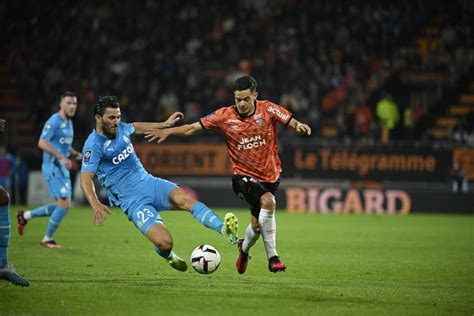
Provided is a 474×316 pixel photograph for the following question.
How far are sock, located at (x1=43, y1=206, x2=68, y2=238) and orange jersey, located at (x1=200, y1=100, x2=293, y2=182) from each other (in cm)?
476

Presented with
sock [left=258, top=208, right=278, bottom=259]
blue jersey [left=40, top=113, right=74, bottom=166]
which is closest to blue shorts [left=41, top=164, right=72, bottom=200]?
blue jersey [left=40, top=113, right=74, bottom=166]

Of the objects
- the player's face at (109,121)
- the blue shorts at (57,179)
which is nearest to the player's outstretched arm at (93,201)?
the player's face at (109,121)

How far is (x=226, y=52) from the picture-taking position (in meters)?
30.4

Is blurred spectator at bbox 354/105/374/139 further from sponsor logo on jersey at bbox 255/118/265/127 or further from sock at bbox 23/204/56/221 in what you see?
sponsor logo on jersey at bbox 255/118/265/127

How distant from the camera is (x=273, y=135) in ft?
36.2

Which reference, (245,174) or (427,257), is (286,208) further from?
(245,174)

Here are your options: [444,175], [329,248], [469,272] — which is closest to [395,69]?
[444,175]

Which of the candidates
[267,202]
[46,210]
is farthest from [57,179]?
[267,202]

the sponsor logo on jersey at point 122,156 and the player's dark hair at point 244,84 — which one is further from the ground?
the player's dark hair at point 244,84

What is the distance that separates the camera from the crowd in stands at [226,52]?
28.2 metres

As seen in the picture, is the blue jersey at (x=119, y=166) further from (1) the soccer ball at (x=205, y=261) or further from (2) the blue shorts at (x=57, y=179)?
(2) the blue shorts at (x=57, y=179)

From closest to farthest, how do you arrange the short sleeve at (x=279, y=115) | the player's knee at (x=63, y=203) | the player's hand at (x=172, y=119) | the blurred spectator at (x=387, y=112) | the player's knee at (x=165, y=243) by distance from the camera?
the player's knee at (x=165, y=243) < the player's hand at (x=172, y=119) < the short sleeve at (x=279, y=115) < the player's knee at (x=63, y=203) < the blurred spectator at (x=387, y=112)

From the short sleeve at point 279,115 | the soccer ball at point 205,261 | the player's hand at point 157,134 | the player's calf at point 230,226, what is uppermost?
the short sleeve at point 279,115

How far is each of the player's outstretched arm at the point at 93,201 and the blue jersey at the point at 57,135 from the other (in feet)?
17.2
